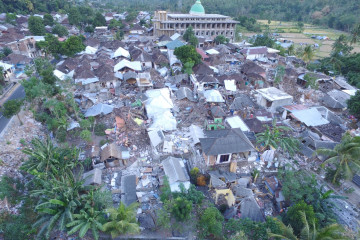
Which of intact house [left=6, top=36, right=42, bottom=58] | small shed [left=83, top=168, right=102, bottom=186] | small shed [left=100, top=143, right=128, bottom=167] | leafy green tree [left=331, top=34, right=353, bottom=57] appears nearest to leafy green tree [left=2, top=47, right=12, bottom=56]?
intact house [left=6, top=36, right=42, bottom=58]

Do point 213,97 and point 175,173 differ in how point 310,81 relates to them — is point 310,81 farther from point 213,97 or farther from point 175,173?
point 175,173

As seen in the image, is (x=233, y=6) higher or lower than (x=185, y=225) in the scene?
higher

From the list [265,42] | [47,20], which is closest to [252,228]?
[265,42]

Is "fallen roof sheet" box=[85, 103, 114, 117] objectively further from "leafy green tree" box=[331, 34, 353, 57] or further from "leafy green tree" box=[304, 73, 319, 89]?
"leafy green tree" box=[331, 34, 353, 57]

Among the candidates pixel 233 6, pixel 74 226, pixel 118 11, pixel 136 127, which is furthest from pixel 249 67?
pixel 118 11

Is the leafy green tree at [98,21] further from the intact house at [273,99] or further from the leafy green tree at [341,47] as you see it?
the leafy green tree at [341,47]

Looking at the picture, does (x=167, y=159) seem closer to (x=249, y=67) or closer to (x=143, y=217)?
(x=143, y=217)
